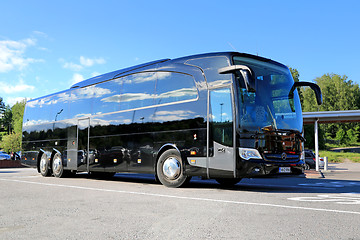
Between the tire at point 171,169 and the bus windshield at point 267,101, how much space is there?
2295mm

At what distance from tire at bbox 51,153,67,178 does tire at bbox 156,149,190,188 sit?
20.9 feet

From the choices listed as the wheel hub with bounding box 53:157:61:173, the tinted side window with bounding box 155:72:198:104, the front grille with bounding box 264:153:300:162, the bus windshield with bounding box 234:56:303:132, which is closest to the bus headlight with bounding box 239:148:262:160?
the front grille with bounding box 264:153:300:162

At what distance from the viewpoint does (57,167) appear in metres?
15.8

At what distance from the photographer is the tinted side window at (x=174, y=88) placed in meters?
10.2

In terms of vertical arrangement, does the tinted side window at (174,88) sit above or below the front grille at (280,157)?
above

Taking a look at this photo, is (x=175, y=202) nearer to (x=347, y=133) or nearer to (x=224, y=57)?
(x=224, y=57)

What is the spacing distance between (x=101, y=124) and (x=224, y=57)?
229 inches

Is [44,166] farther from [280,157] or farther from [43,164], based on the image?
[280,157]

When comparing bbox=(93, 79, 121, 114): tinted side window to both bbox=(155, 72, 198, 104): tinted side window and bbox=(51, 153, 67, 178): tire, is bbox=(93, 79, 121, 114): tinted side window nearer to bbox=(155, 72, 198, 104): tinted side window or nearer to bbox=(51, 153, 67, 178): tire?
bbox=(155, 72, 198, 104): tinted side window

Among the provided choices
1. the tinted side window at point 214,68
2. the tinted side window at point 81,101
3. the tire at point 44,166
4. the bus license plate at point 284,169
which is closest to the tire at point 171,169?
the tinted side window at point 214,68

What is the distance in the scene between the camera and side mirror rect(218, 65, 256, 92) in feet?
27.7

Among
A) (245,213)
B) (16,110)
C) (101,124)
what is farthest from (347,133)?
(16,110)

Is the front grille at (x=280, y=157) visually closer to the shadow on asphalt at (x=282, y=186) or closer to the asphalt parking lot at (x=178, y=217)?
the shadow on asphalt at (x=282, y=186)

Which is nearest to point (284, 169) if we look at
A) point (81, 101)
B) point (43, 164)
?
point (81, 101)
